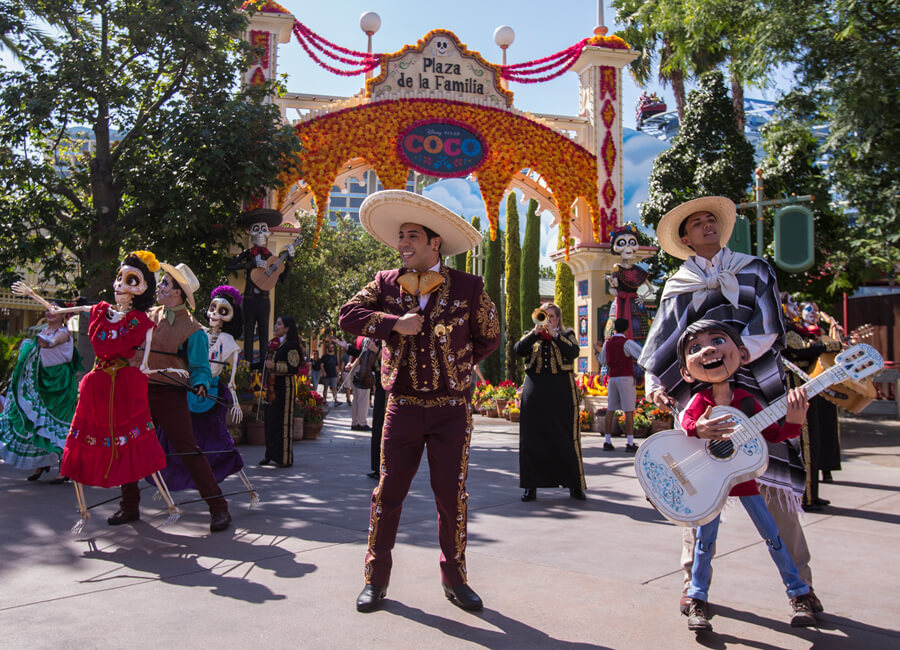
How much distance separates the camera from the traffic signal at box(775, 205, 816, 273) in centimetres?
1011

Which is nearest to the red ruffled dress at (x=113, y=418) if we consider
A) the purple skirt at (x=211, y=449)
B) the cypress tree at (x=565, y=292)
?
the purple skirt at (x=211, y=449)

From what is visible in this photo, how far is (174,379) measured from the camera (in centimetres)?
512

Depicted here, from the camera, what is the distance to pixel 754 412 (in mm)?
3318

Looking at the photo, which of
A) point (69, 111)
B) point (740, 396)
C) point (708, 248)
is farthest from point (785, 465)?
point (69, 111)

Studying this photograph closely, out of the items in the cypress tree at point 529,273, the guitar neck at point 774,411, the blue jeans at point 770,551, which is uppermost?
the cypress tree at point 529,273

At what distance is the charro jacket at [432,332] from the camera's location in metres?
3.62

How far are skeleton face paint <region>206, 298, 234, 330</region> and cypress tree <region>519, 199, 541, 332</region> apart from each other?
20.0 m

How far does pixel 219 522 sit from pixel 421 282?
2.55 metres

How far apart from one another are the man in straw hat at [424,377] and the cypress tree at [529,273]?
23.3m

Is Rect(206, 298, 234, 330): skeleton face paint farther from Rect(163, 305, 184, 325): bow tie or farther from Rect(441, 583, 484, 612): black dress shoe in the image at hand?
Rect(441, 583, 484, 612): black dress shoe

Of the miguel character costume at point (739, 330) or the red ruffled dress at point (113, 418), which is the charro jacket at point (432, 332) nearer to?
the miguel character costume at point (739, 330)

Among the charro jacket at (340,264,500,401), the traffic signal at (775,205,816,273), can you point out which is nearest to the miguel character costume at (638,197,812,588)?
the charro jacket at (340,264,500,401)

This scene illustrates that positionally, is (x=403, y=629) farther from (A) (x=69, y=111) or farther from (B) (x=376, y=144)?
(B) (x=376, y=144)

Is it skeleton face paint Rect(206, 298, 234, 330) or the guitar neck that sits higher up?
skeleton face paint Rect(206, 298, 234, 330)
